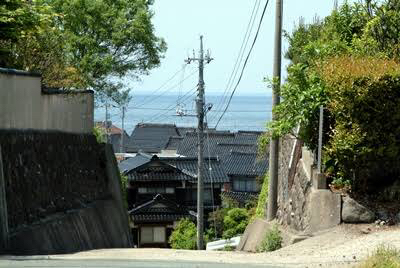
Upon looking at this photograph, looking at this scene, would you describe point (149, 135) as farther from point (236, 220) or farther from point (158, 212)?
point (236, 220)

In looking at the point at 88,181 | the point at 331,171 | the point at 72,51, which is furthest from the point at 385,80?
the point at 72,51

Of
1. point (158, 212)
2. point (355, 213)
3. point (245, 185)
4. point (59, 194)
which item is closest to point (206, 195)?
point (245, 185)

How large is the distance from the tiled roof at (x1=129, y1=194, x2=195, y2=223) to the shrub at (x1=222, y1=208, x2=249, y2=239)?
20.2 ft

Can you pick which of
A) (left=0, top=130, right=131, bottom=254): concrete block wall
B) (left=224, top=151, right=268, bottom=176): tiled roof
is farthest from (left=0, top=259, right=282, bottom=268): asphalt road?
(left=224, top=151, right=268, bottom=176): tiled roof

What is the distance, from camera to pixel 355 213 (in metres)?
14.7

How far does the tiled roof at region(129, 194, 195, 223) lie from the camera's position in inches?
1945

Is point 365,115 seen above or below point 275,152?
above

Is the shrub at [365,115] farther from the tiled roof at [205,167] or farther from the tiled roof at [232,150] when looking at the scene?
the tiled roof at [232,150]

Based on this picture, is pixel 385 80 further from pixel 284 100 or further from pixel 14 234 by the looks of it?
pixel 14 234

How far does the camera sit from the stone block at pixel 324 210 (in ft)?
48.9

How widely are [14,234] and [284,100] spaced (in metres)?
5.80

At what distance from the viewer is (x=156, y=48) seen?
113ft

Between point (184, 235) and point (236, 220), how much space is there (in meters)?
2.83

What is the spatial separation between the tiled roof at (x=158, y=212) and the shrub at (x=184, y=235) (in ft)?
7.83
